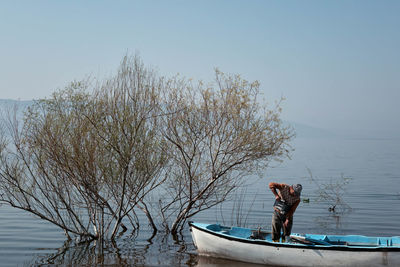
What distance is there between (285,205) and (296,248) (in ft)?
4.71

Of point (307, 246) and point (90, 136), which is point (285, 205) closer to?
point (307, 246)

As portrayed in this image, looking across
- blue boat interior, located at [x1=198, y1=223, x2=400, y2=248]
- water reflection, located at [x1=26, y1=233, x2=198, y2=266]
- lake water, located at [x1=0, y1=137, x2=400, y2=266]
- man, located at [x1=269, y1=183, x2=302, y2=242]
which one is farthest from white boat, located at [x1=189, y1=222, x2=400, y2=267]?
water reflection, located at [x1=26, y1=233, x2=198, y2=266]

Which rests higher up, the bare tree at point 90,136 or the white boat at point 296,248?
the bare tree at point 90,136

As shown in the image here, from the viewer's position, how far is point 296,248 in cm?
1522

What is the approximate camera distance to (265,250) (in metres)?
15.8

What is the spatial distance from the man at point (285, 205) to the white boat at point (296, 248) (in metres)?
0.59

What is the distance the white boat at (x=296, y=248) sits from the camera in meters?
14.5

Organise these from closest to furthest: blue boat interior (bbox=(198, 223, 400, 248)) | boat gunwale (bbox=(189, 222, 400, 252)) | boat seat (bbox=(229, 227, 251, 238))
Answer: boat gunwale (bbox=(189, 222, 400, 252)) < blue boat interior (bbox=(198, 223, 400, 248)) < boat seat (bbox=(229, 227, 251, 238))

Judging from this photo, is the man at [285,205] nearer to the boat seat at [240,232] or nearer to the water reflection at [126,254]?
A: the boat seat at [240,232]

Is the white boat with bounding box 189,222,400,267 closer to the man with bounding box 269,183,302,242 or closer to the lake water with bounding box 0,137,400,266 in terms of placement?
the man with bounding box 269,183,302,242

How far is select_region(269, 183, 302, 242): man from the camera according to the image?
15750 millimetres

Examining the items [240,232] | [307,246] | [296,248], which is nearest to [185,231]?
[240,232]

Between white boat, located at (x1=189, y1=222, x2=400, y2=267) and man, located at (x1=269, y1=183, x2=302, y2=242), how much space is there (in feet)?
1.93

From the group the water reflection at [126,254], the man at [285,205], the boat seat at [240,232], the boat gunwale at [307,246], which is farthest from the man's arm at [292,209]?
the water reflection at [126,254]
